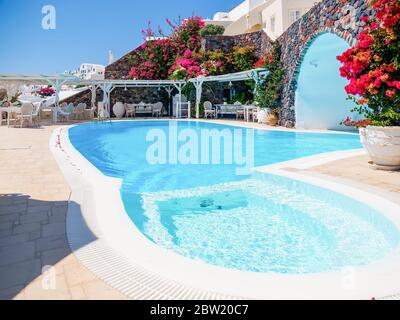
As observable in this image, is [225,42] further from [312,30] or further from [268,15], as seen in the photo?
[312,30]

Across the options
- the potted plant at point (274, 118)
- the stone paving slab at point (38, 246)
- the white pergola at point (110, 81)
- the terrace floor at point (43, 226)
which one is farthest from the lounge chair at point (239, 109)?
the stone paving slab at point (38, 246)

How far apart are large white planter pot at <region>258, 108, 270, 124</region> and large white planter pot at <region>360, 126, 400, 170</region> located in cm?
1010

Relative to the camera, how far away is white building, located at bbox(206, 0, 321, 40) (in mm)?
21062

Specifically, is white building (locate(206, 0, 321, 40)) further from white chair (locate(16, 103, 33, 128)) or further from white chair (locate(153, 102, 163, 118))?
white chair (locate(16, 103, 33, 128))

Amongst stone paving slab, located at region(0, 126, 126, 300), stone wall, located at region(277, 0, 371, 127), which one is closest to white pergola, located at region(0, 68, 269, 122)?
stone wall, located at region(277, 0, 371, 127)

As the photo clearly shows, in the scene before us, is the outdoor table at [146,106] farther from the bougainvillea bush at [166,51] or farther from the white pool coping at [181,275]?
the white pool coping at [181,275]

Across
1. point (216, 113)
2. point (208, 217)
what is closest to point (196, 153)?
point (208, 217)

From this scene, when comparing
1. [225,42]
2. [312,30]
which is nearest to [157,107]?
[225,42]

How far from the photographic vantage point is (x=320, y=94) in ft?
44.5

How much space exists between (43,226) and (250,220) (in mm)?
2435

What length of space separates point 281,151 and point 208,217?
5.19 m

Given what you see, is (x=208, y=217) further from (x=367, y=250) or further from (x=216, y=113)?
(x=216, y=113)

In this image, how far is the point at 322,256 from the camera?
3254 mm

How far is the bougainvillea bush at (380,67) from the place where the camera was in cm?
532
